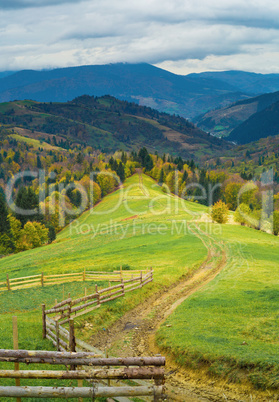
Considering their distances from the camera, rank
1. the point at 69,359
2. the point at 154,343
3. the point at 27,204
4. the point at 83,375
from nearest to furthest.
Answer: the point at 83,375, the point at 69,359, the point at 154,343, the point at 27,204

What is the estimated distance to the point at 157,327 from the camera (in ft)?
91.3

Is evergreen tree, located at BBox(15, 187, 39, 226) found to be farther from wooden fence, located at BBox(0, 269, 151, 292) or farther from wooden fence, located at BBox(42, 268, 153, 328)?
wooden fence, located at BBox(42, 268, 153, 328)

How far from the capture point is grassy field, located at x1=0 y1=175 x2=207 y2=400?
27.2 m

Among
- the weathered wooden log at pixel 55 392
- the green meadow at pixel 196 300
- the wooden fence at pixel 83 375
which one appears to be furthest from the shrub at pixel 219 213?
the weathered wooden log at pixel 55 392

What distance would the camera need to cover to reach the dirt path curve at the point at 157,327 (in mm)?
18000

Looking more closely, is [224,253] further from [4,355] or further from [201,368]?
[4,355]

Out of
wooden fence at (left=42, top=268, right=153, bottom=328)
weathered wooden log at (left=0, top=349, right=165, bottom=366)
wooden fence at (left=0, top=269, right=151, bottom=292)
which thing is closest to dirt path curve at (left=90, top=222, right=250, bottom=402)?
wooden fence at (left=42, top=268, right=153, bottom=328)

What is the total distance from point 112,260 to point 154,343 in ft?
97.6

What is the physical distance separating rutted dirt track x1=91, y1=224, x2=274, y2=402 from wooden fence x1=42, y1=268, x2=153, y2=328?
209cm

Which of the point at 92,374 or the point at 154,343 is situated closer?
the point at 92,374

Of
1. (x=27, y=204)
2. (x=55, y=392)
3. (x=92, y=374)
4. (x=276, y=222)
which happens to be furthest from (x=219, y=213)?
(x=55, y=392)

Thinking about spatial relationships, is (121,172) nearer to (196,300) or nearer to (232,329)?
(196,300)

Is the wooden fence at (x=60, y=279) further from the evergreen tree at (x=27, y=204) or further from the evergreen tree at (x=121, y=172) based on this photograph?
the evergreen tree at (x=121, y=172)

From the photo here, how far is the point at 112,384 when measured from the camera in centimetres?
1683
